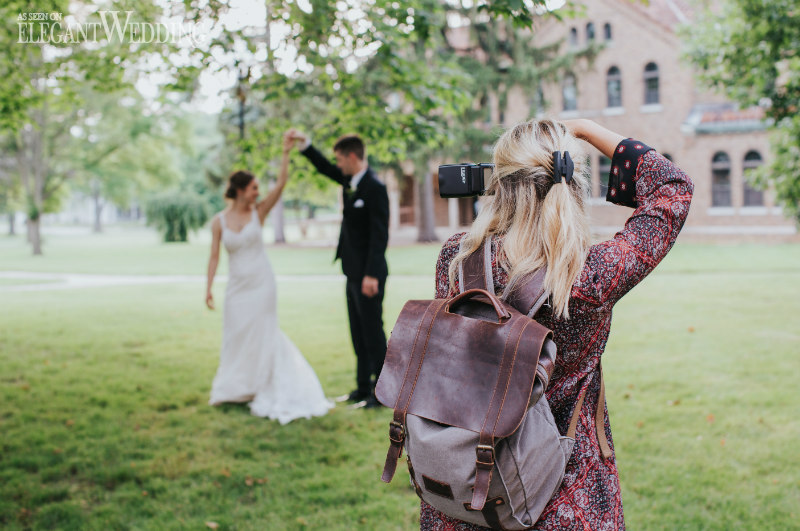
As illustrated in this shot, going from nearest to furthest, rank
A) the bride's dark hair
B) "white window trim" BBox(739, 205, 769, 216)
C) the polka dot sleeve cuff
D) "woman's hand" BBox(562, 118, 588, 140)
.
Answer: the polka dot sleeve cuff < "woman's hand" BBox(562, 118, 588, 140) < the bride's dark hair < "white window trim" BBox(739, 205, 769, 216)

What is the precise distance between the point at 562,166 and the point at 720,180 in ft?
108

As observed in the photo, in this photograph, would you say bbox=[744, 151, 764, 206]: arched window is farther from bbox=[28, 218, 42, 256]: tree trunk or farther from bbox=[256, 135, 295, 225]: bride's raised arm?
bbox=[28, 218, 42, 256]: tree trunk

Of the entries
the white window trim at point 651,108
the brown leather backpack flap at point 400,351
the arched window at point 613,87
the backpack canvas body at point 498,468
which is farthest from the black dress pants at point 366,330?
the arched window at point 613,87

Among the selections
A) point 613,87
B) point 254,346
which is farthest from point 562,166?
point 613,87

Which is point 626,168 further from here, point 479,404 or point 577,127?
point 479,404

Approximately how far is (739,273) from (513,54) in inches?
582

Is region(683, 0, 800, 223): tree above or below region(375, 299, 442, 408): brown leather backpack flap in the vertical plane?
above

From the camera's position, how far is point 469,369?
66.5 inches

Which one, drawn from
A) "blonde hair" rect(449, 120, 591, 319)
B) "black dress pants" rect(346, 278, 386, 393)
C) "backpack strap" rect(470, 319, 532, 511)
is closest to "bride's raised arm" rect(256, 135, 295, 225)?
"black dress pants" rect(346, 278, 386, 393)

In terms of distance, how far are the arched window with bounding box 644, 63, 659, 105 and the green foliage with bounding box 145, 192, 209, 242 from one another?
28735 millimetres

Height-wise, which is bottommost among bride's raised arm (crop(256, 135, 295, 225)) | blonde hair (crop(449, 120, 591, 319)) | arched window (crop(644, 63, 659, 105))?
blonde hair (crop(449, 120, 591, 319))

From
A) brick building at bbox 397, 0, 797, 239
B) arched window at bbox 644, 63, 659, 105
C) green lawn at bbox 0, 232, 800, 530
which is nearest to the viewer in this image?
green lawn at bbox 0, 232, 800, 530

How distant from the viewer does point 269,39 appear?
7.08 m

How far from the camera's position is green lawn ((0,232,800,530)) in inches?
167
